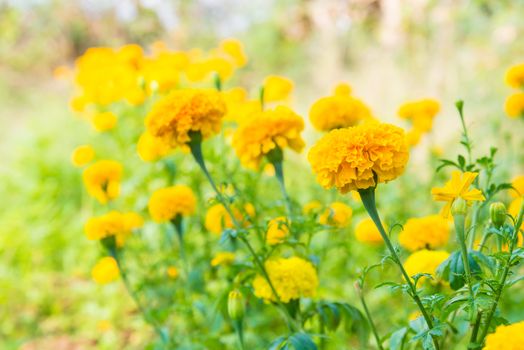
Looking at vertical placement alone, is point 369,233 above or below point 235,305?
above

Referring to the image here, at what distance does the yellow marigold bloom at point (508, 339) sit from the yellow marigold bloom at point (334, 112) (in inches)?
36.7

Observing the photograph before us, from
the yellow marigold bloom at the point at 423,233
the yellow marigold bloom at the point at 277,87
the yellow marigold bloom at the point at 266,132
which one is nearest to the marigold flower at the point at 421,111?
the yellow marigold bloom at the point at 277,87

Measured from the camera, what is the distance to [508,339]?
66 centimetres

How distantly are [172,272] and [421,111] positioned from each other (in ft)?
3.66

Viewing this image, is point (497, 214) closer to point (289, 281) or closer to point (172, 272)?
point (289, 281)

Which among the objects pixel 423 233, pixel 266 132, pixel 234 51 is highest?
pixel 234 51

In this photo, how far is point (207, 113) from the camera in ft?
4.30

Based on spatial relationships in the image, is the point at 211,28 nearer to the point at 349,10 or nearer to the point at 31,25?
the point at 349,10

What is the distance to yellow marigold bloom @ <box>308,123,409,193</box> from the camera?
932 millimetres

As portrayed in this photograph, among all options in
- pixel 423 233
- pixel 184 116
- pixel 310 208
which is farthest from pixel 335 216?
pixel 184 116

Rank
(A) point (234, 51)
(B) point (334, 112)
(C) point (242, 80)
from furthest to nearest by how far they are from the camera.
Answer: (C) point (242, 80)
(A) point (234, 51)
(B) point (334, 112)

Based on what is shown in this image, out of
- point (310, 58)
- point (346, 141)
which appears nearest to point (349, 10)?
point (310, 58)

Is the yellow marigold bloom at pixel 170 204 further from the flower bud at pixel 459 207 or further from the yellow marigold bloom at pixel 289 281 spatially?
the flower bud at pixel 459 207

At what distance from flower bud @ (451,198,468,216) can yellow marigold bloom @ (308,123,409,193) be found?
0.39 ft
